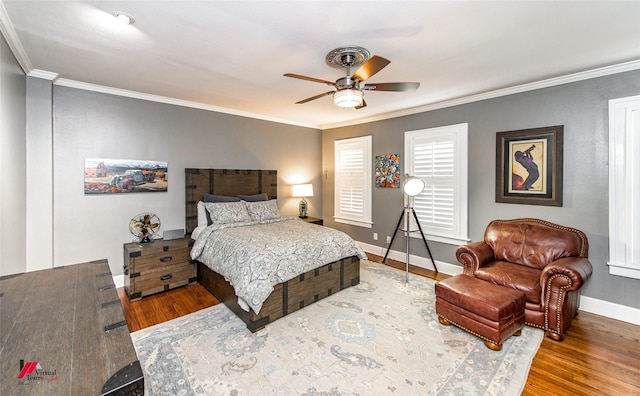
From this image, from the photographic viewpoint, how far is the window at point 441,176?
4.04 metres

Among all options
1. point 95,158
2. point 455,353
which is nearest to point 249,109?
point 95,158

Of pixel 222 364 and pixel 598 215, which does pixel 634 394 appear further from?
pixel 222 364

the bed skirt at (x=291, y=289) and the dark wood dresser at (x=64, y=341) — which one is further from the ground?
the dark wood dresser at (x=64, y=341)

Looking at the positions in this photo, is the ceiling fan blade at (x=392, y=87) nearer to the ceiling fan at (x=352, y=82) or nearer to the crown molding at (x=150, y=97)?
the ceiling fan at (x=352, y=82)

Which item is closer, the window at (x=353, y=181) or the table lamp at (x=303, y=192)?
the window at (x=353, y=181)

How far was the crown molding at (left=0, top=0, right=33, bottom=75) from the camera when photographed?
2004mm

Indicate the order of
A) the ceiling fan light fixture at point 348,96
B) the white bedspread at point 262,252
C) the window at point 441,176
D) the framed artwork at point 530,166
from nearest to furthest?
the ceiling fan light fixture at point 348,96 < the white bedspread at point 262,252 < the framed artwork at point 530,166 < the window at point 441,176

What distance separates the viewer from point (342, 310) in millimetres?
3096

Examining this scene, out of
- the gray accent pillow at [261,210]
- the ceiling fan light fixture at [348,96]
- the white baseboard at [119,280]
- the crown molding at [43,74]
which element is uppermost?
the crown molding at [43,74]

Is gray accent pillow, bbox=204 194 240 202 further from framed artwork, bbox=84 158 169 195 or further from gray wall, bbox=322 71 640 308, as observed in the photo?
gray wall, bbox=322 71 640 308

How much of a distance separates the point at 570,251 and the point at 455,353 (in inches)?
69.8

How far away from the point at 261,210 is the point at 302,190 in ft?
4.07

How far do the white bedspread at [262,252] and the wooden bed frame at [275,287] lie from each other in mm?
122

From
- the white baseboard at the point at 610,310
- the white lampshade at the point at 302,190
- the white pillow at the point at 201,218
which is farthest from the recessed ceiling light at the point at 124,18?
the white baseboard at the point at 610,310
